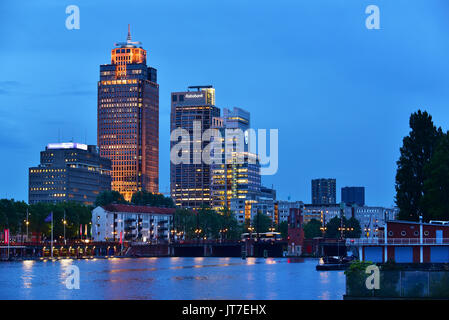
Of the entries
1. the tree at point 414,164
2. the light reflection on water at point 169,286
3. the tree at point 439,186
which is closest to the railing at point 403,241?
the light reflection on water at point 169,286

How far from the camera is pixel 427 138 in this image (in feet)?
434

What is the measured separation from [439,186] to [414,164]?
11.8 m

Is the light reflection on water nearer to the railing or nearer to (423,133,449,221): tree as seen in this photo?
the railing

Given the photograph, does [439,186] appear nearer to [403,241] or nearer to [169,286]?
[403,241]

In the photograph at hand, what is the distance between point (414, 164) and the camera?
431 feet

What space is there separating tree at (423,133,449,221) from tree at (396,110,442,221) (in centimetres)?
498

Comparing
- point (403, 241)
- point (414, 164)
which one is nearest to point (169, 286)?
point (403, 241)

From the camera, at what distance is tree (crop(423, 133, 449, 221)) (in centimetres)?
11769

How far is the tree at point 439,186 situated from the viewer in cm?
11769

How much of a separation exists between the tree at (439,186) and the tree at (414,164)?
4.98 metres

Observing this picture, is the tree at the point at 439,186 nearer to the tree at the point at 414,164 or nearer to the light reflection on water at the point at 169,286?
the tree at the point at 414,164
